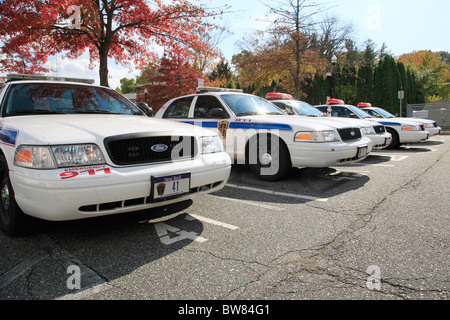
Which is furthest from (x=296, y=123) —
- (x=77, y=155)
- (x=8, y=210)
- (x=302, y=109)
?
(x=8, y=210)

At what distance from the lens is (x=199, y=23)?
31.9 ft

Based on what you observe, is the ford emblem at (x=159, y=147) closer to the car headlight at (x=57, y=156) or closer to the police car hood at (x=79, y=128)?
the police car hood at (x=79, y=128)

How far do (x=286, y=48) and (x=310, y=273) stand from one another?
1955 centimetres

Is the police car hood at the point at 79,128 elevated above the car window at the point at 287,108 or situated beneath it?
situated beneath

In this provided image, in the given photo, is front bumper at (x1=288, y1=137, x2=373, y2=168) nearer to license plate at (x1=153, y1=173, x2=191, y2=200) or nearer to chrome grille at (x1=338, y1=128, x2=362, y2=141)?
chrome grille at (x1=338, y1=128, x2=362, y2=141)

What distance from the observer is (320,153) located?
180 inches

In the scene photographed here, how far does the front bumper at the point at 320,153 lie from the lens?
4.58m

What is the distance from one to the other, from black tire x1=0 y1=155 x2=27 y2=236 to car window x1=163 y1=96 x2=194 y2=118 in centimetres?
341

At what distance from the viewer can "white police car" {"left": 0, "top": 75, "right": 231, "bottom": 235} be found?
2.37m

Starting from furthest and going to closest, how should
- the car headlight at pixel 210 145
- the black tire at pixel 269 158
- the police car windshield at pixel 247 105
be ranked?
the police car windshield at pixel 247 105 < the black tire at pixel 269 158 < the car headlight at pixel 210 145

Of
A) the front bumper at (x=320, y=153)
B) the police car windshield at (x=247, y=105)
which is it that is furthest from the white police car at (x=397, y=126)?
the front bumper at (x=320, y=153)

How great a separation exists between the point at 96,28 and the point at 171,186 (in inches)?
327

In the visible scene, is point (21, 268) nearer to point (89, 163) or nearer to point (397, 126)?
point (89, 163)

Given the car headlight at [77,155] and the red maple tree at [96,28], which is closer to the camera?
the car headlight at [77,155]
